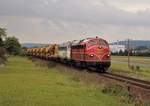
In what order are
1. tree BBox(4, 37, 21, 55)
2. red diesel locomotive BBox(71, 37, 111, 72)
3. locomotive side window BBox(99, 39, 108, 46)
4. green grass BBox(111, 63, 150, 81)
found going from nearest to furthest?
1. green grass BBox(111, 63, 150, 81)
2. red diesel locomotive BBox(71, 37, 111, 72)
3. locomotive side window BBox(99, 39, 108, 46)
4. tree BBox(4, 37, 21, 55)

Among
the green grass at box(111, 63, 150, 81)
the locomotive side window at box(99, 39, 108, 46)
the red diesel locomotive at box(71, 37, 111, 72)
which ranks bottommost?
the green grass at box(111, 63, 150, 81)

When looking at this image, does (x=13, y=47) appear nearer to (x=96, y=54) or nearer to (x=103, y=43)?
(x=103, y=43)

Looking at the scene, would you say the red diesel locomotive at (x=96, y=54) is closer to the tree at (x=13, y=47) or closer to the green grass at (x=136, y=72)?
the green grass at (x=136, y=72)

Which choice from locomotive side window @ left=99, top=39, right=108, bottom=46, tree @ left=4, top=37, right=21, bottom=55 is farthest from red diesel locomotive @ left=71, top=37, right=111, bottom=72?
tree @ left=4, top=37, right=21, bottom=55

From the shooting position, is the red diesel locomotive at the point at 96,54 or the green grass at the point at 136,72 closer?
the green grass at the point at 136,72

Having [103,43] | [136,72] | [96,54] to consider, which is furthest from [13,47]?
[96,54]

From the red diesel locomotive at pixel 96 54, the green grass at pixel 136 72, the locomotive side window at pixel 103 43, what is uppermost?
the locomotive side window at pixel 103 43

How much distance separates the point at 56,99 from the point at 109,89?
4.91 meters

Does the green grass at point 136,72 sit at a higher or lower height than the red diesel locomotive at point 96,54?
lower

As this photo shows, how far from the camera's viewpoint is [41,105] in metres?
18.9

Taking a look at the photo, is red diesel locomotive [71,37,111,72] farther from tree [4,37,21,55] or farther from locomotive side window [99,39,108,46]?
tree [4,37,21,55]

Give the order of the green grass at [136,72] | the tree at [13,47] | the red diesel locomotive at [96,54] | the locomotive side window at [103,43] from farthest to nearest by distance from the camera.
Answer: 1. the tree at [13,47]
2. the locomotive side window at [103,43]
3. the red diesel locomotive at [96,54]
4. the green grass at [136,72]

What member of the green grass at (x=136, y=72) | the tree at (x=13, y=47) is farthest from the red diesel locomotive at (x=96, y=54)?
the tree at (x=13, y=47)

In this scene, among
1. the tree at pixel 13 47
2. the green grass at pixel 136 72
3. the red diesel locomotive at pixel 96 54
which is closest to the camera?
the green grass at pixel 136 72
